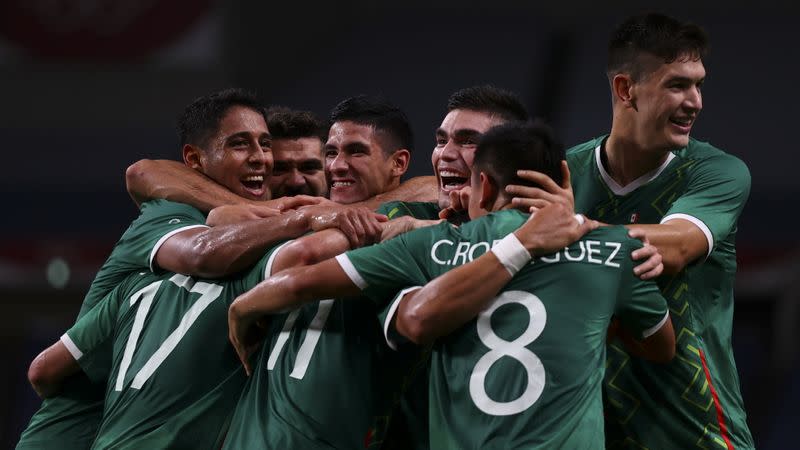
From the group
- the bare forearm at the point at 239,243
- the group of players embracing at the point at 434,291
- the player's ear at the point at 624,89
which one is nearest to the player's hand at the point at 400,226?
the group of players embracing at the point at 434,291

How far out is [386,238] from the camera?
14.1 feet

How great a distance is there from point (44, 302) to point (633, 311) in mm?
9102

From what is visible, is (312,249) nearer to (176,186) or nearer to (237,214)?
(237,214)

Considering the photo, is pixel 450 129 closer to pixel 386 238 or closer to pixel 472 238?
pixel 386 238

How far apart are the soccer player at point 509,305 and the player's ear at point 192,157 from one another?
6.36ft

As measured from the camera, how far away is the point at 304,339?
4.25 metres

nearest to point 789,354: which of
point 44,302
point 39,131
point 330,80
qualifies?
point 330,80

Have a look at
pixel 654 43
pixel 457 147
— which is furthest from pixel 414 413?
pixel 654 43

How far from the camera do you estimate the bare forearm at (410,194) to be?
5.32 metres

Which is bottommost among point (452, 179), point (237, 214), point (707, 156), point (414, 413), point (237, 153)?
point (414, 413)

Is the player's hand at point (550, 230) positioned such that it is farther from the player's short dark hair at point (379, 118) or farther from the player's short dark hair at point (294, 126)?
the player's short dark hair at point (294, 126)

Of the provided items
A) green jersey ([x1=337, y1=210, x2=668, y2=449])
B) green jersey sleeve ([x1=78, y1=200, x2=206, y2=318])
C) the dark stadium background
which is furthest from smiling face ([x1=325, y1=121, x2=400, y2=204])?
the dark stadium background

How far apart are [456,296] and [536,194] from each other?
45cm

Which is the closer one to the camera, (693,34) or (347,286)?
(347,286)
